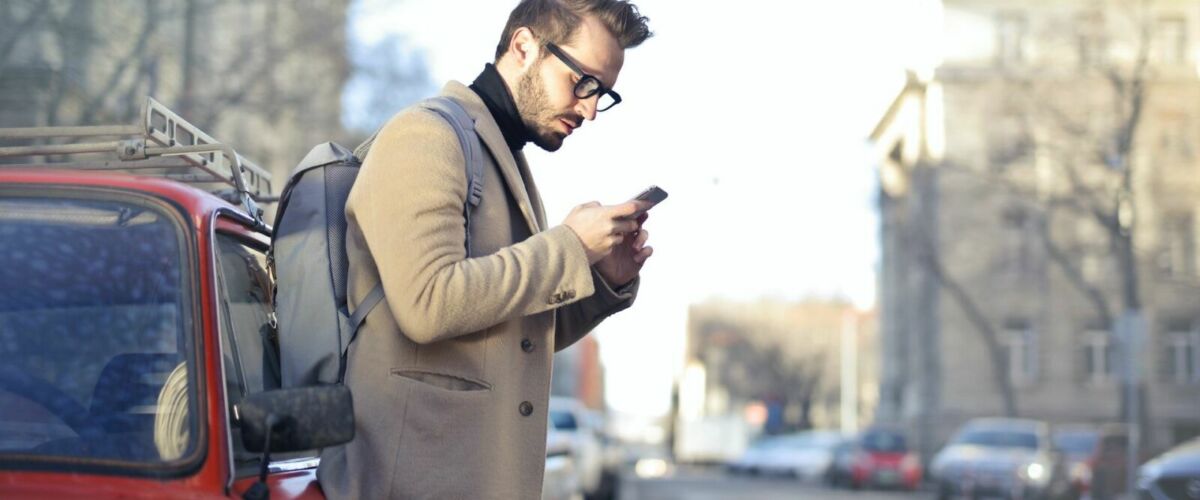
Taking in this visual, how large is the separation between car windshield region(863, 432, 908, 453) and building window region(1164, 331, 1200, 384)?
18.3 m

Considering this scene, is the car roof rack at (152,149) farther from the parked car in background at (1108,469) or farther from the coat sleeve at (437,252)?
the parked car in background at (1108,469)

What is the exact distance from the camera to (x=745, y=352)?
355ft

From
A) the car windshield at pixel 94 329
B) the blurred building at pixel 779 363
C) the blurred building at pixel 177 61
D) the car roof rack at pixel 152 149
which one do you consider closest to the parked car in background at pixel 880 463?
the blurred building at pixel 177 61

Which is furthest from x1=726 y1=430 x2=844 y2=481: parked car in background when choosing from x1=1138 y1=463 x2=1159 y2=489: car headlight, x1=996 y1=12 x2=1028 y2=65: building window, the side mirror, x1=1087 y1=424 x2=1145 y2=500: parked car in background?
the side mirror

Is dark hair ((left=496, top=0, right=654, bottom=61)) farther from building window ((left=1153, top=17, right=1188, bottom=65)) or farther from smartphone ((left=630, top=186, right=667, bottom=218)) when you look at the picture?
Answer: building window ((left=1153, top=17, right=1188, bottom=65))

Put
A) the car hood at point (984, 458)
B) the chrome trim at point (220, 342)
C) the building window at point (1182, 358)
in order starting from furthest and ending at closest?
the building window at point (1182, 358) → the car hood at point (984, 458) → the chrome trim at point (220, 342)

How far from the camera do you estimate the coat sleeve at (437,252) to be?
9.09ft

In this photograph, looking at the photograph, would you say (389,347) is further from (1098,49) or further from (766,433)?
(766,433)

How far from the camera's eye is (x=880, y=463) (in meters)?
43.5

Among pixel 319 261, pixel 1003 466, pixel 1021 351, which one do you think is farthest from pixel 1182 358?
pixel 319 261

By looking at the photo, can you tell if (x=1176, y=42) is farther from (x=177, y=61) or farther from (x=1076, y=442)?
(x=177, y=61)

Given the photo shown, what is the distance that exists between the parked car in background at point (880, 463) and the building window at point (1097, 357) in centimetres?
1698

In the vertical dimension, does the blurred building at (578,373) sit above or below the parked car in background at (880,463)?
above

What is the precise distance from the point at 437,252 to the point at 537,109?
53cm
